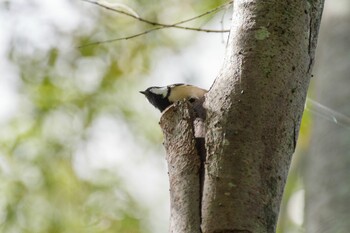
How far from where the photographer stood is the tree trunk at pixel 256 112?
3.38 feet

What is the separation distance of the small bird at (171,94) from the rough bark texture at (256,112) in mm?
177

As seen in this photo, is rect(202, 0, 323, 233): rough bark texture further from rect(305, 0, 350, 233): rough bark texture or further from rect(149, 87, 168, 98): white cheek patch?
rect(305, 0, 350, 233): rough bark texture

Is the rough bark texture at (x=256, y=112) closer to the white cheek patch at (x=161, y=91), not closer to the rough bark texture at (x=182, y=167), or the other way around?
the rough bark texture at (x=182, y=167)

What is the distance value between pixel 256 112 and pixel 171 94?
16.7 inches

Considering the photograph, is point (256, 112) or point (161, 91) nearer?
point (256, 112)

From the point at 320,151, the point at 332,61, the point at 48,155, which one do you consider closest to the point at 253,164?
the point at 320,151

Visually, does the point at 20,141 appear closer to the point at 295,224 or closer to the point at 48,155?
the point at 48,155

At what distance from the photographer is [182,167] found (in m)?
1.14

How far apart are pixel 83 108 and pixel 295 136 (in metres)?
3.52

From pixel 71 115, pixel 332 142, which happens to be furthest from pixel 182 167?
pixel 71 115

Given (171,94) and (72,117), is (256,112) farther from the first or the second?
(72,117)

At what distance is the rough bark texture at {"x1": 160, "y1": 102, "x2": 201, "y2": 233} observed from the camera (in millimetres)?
1072

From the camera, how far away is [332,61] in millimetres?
2703

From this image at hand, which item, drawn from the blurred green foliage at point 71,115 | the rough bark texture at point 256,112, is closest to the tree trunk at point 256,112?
the rough bark texture at point 256,112
